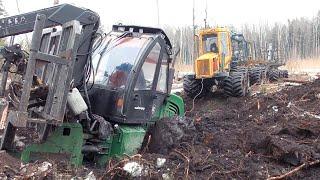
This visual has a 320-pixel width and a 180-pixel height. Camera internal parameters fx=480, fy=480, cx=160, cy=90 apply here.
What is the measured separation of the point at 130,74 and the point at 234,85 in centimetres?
1054

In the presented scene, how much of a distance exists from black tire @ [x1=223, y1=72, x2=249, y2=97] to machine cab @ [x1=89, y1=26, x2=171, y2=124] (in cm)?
968

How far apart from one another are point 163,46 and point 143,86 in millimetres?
698

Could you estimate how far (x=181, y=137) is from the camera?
6.58 meters

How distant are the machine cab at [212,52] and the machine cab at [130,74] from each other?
31.7 ft

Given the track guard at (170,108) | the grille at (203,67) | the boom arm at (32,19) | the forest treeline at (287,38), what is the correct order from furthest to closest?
the forest treeline at (287,38), the grille at (203,67), the track guard at (170,108), the boom arm at (32,19)

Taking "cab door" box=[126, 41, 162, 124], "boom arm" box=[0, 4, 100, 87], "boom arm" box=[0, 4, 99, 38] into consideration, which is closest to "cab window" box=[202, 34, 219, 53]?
"cab door" box=[126, 41, 162, 124]

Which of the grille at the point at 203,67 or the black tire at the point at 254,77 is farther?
the black tire at the point at 254,77

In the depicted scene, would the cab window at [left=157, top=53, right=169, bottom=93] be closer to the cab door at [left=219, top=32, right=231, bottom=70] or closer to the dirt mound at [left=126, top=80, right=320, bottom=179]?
the dirt mound at [left=126, top=80, right=320, bottom=179]

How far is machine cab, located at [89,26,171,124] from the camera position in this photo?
625cm

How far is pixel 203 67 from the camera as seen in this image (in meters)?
16.6

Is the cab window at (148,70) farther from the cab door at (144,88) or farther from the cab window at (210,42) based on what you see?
the cab window at (210,42)

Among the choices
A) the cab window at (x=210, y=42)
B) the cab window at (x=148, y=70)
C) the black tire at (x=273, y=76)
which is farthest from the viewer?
the black tire at (x=273, y=76)

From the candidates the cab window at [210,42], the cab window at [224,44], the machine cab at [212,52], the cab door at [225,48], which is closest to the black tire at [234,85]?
the machine cab at [212,52]

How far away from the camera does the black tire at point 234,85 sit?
16391 mm
